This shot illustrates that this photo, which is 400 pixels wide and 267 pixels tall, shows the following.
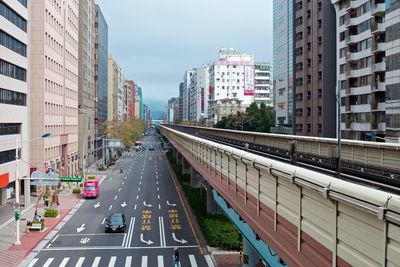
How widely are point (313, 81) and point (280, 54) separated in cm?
2478

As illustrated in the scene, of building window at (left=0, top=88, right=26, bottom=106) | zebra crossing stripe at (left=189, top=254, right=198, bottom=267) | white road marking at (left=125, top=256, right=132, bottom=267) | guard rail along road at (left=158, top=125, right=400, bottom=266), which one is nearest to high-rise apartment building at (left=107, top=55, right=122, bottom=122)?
building window at (left=0, top=88, right=26, bottom=106)

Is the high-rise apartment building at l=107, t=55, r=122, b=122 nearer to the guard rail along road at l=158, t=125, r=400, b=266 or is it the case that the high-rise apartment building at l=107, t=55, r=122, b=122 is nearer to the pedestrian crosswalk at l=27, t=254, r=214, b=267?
the pedestrian crosswalk at l=27, t=254, r=214, b=267

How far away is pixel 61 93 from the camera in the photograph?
67500 mm

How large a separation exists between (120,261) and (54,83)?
3749 centimetres

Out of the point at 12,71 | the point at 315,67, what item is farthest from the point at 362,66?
the point at 12,71

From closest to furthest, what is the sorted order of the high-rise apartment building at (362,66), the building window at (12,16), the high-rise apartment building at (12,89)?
the building window at (12,16), the high-rise apartment building at (12,89), the high-rise apartment building at (362,66)

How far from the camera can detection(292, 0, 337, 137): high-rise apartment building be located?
7362 centimetres

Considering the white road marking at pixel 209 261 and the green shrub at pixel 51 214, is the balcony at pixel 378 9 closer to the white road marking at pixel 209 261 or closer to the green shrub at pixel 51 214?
the white road marking at pixel 209 261

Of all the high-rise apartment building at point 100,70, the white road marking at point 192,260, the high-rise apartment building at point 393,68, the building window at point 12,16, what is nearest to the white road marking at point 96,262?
the white road marking at point 192,260

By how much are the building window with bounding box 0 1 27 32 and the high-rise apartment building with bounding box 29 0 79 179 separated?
6117mm

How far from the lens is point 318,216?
29.9ft

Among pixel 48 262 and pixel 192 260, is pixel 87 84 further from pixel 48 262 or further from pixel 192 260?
pixel 192 260

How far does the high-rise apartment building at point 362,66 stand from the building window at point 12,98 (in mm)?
37998

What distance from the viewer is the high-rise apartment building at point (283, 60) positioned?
92312mm
